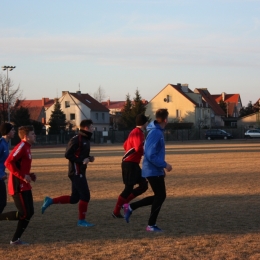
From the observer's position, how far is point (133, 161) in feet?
32.7

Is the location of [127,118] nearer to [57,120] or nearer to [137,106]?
[137,106]

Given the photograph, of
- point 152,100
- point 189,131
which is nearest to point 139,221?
point 189,131

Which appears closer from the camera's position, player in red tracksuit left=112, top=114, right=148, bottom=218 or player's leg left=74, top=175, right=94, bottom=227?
player's leg left=74, top=175, right=94, bottom=227

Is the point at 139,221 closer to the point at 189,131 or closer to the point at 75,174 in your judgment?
the point at 75,174

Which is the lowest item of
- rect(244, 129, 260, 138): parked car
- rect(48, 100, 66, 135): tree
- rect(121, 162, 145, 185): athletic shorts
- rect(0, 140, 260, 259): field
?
rect(0, 140, 260, 259): field

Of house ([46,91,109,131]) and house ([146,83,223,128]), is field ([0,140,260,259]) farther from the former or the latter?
house ([46,91,109,131])

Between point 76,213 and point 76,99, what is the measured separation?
85259 mm

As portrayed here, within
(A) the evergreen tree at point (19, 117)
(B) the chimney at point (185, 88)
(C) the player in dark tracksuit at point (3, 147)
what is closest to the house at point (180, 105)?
(B) the chimney at point (185, 88)

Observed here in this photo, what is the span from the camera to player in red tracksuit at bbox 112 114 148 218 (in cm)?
981

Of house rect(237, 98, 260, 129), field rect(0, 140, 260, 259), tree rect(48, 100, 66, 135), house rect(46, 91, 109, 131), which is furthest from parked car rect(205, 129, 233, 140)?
field rect(0, 140, 260, 259)

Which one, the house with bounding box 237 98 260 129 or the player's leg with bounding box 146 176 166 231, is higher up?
the house with bounding box 237 98 260 129

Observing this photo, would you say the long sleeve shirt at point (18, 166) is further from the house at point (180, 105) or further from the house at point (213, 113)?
the house at point (213, 113)

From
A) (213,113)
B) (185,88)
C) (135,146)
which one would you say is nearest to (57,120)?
(185,88)

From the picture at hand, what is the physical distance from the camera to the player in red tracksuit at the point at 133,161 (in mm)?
9812
